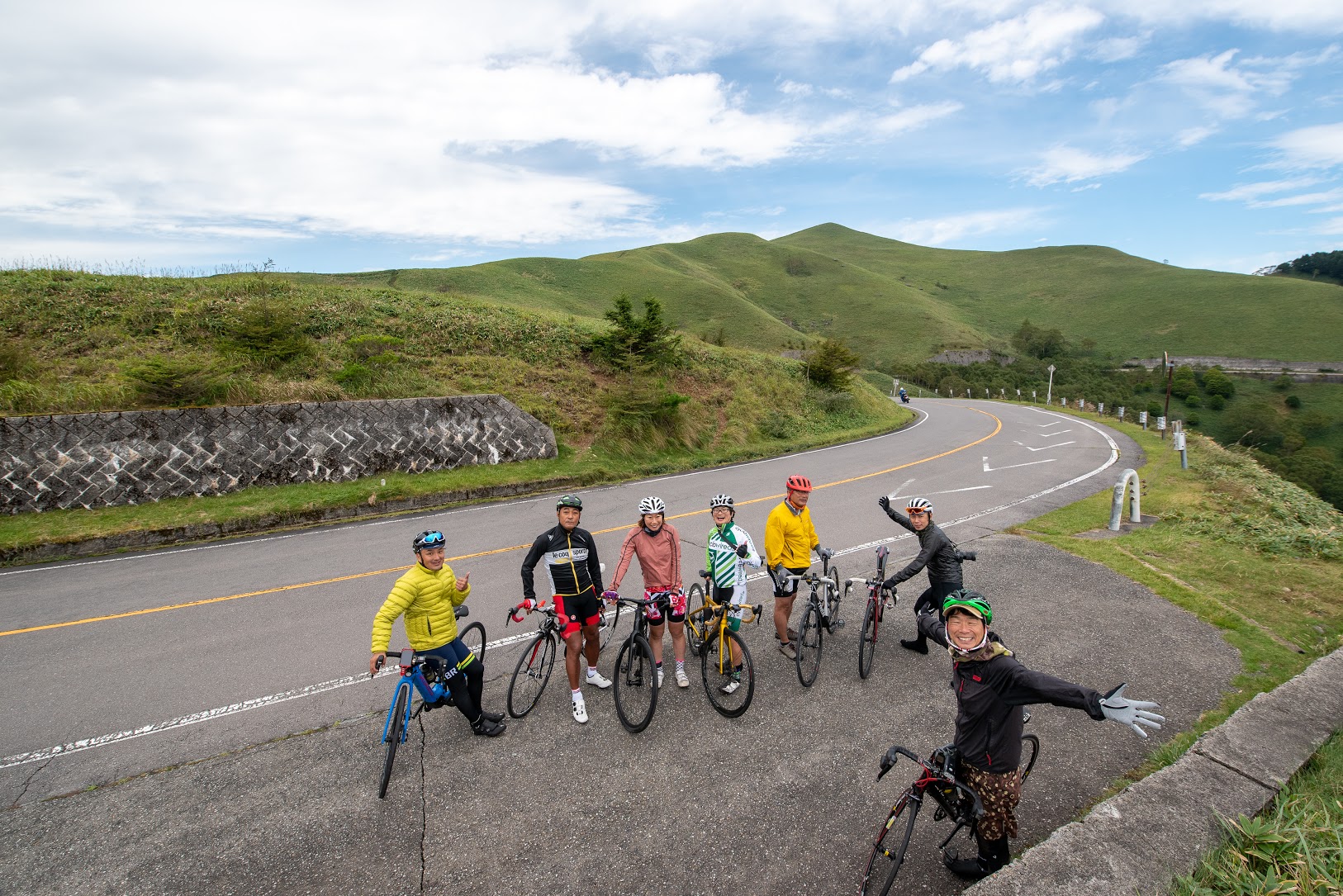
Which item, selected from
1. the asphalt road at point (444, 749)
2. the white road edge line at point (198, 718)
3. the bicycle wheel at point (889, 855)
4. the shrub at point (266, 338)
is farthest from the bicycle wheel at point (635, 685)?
the shrub at point (266, 338)

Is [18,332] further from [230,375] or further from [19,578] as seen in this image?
[19,578]

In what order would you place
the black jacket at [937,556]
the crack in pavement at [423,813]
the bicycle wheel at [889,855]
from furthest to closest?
the black jacket at [937,556] → the crack in pavement at [423,813] → the bicycle wheel at [889,855]

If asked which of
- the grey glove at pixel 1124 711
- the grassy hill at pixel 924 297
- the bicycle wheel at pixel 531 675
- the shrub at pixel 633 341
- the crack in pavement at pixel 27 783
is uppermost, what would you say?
the grassy hill at pixel 924 297

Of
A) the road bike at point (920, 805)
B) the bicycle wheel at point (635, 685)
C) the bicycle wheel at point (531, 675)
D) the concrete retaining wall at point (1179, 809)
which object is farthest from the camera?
the bicycle wheel at point (531, 675)

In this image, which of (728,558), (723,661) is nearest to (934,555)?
(728,558)

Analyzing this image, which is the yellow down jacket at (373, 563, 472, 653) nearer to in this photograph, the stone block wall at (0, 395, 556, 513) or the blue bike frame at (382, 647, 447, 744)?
the blue bike frame at (382, 647, 447, 744)

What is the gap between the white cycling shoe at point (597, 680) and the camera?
5945 millimetres

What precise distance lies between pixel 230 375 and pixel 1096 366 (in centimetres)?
9451

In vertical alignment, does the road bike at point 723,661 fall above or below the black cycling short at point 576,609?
below

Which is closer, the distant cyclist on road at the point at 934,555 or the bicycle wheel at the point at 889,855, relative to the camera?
the bicycle wheel at the point at 889,855

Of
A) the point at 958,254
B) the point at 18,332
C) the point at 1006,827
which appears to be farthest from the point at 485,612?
the point at 958,254

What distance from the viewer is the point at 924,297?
114 m

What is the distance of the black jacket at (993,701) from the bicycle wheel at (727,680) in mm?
2061

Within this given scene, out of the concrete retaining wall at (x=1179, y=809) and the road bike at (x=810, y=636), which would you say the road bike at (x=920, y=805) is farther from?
the road bike at (x=810, y=636)
